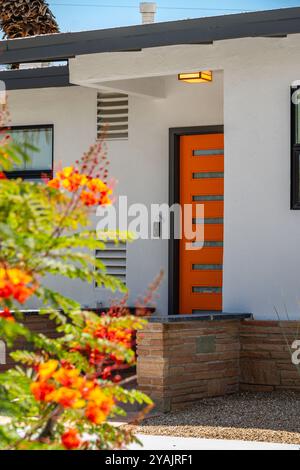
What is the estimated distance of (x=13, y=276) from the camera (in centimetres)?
377

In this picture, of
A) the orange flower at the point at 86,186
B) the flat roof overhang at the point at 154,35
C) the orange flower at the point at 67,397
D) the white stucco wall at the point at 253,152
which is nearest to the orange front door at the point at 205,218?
the white stucco wall at the point at 253,152

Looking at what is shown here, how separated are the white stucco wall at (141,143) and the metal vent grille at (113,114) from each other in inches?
3.0

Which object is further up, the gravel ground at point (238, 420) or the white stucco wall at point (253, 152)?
the white stucco wall at point (253, 152)

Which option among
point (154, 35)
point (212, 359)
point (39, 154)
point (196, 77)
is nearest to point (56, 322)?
point (212, 359)

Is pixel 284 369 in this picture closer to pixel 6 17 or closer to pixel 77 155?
pixel 77 155

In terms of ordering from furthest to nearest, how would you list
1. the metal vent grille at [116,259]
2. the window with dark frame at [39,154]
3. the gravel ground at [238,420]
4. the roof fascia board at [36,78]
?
the window with dark frame at [39,154] < the metal vent grille at [116,259] < the roof fascia board at [36,78] < the gravel ground at [238,420]

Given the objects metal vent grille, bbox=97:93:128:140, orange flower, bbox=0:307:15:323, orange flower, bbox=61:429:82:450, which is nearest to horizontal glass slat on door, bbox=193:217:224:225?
metal vent grille, bbox=97:93:128:140

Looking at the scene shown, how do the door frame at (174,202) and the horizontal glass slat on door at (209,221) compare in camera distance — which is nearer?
the horizontal glass slat on door at (209,221)

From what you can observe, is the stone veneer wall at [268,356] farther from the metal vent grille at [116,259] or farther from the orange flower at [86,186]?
the orange flower at [86,186]

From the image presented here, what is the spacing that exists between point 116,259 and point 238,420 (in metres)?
4.36

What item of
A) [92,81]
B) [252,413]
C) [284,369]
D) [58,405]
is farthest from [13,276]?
[92,81]

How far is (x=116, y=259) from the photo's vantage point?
13359mm

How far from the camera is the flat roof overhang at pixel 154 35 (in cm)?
Answer: 1033

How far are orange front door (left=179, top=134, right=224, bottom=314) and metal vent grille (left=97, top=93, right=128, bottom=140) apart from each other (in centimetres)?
80
